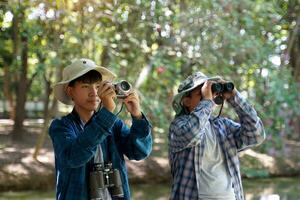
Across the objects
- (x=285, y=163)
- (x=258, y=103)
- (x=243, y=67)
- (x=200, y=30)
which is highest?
(x=200, y=30)

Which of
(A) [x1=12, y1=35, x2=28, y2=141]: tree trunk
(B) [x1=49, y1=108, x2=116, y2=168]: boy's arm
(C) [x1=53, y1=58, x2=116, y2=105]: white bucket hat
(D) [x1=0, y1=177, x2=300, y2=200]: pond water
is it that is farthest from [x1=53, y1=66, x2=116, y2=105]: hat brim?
(A) [x1=12, y1=35, x2=28, y2=141]: tree trunk

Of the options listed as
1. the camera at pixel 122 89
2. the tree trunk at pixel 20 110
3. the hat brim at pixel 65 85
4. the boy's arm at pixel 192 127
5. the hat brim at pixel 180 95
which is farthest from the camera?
the tree trunk at pixel 20 110

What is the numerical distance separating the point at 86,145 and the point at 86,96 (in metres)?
0.27

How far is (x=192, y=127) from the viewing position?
2145 millimetres

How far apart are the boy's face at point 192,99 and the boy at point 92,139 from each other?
1.42 ft

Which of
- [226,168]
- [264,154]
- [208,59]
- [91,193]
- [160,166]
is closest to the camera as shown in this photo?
[91,193]

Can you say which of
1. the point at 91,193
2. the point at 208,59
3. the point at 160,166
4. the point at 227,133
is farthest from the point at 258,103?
the point at 91,193

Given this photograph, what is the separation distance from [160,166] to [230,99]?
5.04m

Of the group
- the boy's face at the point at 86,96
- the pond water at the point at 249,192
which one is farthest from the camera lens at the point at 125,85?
the pond water at the point at 249,192

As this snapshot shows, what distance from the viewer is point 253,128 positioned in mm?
2268

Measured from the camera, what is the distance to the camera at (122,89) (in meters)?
1.85

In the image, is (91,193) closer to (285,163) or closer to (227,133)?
(227,133)

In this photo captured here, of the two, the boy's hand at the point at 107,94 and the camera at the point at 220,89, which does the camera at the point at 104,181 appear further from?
the camera at the point at 220,89

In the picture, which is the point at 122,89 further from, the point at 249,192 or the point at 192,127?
the point at 249,192
